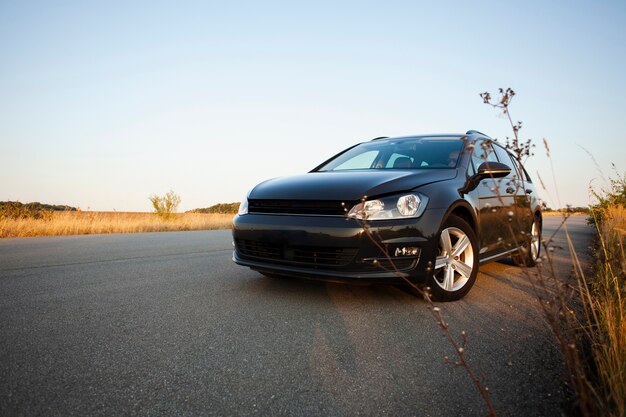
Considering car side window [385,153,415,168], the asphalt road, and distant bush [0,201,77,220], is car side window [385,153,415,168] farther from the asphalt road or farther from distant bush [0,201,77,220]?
distant bush [0,201,77,220]

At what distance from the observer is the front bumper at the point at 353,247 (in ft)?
10.6

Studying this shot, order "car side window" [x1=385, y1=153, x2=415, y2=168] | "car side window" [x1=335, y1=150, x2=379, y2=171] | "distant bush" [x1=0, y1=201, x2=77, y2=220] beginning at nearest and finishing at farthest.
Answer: "car side window" [x1=385, y1=153, x2=415, y2=168] < "car side window" [x1=335, y1=150, x2=379, y2=171] < "distant bush" [x1=0, y1=201, x2=77, y2=220]

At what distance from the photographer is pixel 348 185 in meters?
3.50

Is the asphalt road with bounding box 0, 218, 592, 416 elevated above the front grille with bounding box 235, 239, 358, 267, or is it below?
below

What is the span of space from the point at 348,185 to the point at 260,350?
5.16ft

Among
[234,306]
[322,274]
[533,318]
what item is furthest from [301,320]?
[533,318]

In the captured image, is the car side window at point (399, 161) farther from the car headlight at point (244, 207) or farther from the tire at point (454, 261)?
the car headlight at point (244, 207)

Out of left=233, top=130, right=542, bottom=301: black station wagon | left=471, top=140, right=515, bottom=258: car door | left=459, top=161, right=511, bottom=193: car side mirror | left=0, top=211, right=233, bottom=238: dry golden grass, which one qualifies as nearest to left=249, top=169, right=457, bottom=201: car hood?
left=233, top=130, right=542, bottom=301: black station wagon

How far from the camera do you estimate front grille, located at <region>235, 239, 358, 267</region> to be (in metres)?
3.27

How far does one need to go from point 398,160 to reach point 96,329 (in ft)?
10.7

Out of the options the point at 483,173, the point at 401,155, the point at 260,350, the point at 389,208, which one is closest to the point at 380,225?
the point at 389,208

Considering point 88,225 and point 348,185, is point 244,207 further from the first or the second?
point 88,225

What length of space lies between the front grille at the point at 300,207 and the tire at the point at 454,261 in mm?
863

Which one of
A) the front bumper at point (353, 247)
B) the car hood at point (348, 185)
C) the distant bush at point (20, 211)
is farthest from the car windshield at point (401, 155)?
the distant bush at point (20, 211)
